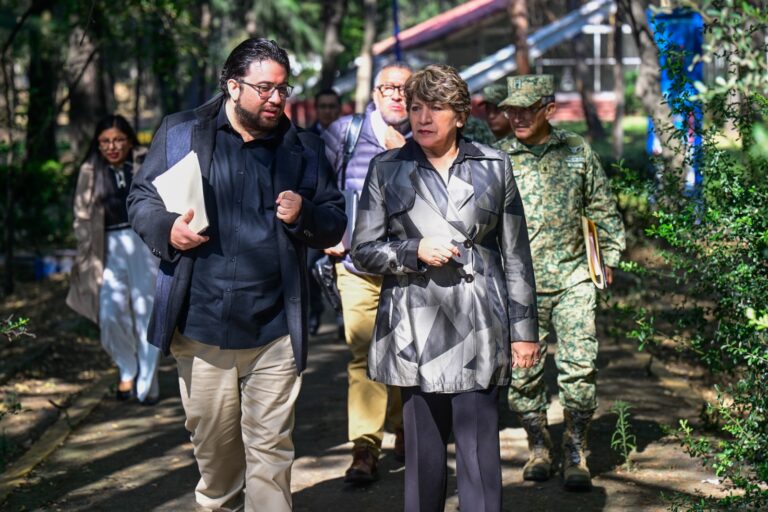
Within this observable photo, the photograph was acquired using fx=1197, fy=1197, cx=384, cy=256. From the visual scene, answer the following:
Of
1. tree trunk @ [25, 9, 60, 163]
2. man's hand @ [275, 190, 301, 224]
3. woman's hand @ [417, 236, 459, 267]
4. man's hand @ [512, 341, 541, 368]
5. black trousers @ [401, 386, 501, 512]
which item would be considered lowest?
black trousers @ [401, 386, 501, 512]

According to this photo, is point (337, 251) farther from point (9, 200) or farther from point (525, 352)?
point (9, 200)

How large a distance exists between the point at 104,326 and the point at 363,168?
2939 mm

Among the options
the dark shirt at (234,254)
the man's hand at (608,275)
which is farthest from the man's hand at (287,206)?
the man's hand at (608,275)

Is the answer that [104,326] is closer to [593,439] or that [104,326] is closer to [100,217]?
[100,217]

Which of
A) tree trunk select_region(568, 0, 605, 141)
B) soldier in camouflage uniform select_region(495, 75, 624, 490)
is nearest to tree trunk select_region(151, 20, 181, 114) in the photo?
soldier in camouflage uniform select_region(495, 75, 624, 490)

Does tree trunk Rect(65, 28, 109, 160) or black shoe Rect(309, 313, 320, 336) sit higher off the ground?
tree trunk Rect(65, 28, 109, 160)

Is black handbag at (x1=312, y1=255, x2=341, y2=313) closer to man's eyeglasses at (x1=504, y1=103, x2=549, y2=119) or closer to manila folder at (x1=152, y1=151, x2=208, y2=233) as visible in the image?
man's eyeglasses at (x1=504, y1=103, x2=549, y2=119)

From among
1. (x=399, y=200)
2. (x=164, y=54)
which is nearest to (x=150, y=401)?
(x=399, y=200)

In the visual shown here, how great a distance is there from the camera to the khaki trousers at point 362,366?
20.7 ft

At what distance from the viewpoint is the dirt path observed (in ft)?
19.7

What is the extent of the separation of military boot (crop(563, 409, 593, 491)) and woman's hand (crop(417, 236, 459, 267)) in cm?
200

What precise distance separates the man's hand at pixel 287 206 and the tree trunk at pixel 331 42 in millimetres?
20214

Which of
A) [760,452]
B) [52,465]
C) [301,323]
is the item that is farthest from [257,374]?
[52,465]

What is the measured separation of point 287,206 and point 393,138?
1.97 meters
